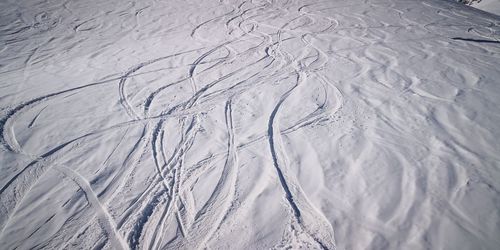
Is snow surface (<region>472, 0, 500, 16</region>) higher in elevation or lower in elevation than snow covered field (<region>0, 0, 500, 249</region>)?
higher

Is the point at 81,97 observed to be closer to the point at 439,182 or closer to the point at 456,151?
the point at 439,182

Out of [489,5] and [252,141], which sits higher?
[489,5]

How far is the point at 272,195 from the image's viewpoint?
2611 mm

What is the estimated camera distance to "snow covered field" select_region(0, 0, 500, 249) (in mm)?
2330

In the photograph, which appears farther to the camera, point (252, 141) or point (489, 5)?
point (489, 5)

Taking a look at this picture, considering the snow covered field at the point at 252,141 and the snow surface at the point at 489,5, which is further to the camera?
the snow surface at the point at 489,5

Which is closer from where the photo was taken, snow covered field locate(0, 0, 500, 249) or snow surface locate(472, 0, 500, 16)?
snow covered field locate(0, 0, 500, 249)

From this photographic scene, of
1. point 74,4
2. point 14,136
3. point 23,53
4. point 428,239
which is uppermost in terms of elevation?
point 74,4

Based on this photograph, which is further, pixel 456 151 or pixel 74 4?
pixel 74 4

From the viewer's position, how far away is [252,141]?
10.6ft

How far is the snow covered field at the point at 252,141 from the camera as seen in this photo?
2.33 metres

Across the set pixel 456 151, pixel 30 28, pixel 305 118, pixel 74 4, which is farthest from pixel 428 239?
pixel 74 4

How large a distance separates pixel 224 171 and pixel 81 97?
2846 mm

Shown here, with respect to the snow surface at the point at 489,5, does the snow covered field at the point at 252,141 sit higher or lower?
lower
